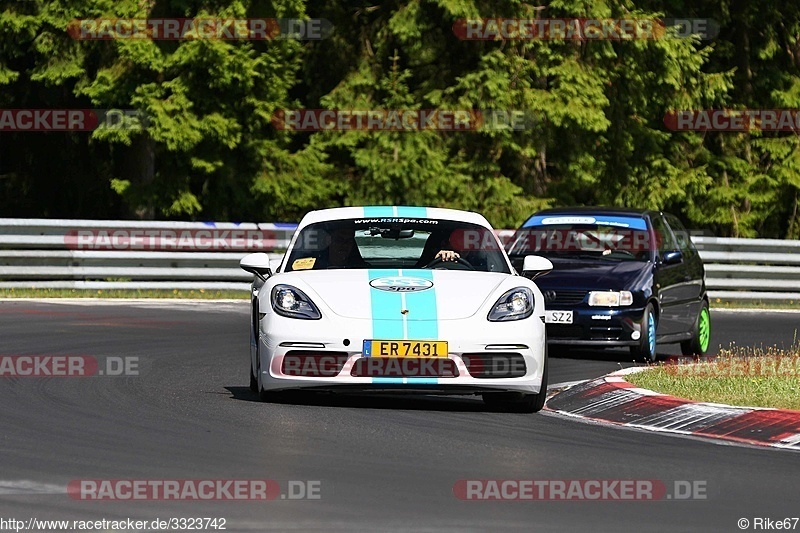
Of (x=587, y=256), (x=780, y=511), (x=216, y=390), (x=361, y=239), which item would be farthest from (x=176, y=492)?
(x=587, y=256)

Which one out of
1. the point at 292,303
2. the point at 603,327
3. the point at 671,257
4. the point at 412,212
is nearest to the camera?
the point at 292,303

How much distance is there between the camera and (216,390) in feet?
40.4

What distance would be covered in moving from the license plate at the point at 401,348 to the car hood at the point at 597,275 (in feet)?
18.4

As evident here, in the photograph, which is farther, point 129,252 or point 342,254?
point 129,252

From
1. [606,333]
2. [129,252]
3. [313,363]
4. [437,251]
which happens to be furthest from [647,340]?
[129,252]

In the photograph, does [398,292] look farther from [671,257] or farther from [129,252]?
[129,252]

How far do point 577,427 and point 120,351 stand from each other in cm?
607

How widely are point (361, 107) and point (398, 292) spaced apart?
21.0 meters

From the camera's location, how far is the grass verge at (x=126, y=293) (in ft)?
76.1

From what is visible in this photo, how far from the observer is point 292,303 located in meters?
11.1

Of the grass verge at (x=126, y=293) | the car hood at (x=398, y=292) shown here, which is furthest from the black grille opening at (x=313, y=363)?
the grass verge at (x=126, y=293)

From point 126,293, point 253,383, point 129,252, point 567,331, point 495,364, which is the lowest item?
point 126,293

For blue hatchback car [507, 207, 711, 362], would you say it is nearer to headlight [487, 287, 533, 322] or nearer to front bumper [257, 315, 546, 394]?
headlight [487, 287, 533, 322]

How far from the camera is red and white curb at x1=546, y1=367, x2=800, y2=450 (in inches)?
400
